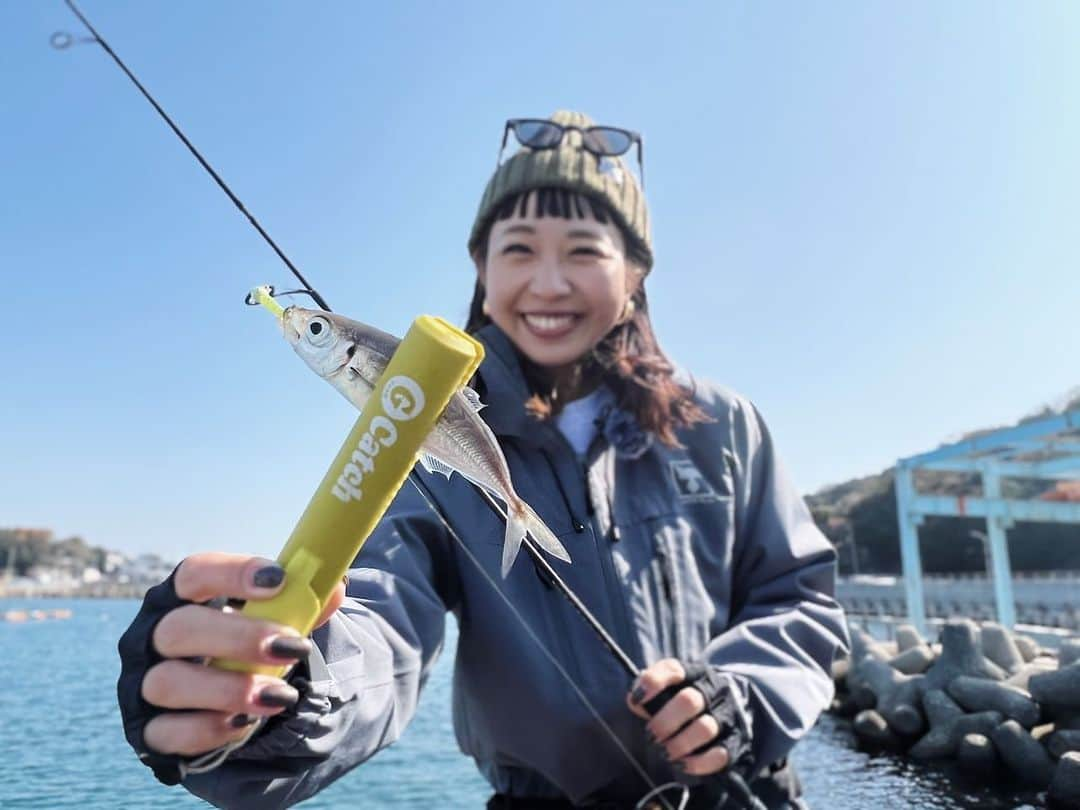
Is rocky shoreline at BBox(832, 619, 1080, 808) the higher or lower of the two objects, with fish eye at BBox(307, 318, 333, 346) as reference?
lower

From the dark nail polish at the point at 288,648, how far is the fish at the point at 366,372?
0.30m

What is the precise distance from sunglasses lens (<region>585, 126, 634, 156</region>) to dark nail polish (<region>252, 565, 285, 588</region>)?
2.47 metres

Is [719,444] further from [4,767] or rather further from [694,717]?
[4,767]

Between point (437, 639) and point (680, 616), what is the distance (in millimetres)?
817

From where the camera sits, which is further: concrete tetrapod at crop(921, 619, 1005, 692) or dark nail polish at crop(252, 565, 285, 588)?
concrete tetrapod at crop(921, 619, 1005, 692)

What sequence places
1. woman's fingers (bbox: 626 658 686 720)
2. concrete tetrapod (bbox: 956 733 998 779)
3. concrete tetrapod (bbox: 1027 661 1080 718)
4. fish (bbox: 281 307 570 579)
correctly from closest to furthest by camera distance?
fish (bbox: 281 307 570 579), woman's fingers (bbox: 626 658 686 720), concrete tetrapod (bbox: 956 733 998 779), concrete tetrapod (bbox: 1027 661 1080 718)

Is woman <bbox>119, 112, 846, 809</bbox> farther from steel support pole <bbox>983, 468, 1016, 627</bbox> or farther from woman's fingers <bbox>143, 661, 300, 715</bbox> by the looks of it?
steel support pole <bbox>983, 468, 1016, 627</bbox>

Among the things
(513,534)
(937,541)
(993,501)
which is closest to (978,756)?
(513,534)

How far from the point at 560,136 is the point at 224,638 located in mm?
2573

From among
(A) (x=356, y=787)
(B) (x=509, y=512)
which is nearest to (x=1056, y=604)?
(A) (x=356, y=787)

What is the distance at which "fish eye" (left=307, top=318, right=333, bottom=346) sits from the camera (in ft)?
3.66

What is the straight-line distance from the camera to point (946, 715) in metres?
8.02

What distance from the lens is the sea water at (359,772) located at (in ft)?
9.75

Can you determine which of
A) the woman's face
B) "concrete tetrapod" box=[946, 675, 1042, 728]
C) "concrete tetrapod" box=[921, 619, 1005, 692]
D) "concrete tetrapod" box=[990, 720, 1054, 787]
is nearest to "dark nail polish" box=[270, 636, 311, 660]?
the woman's face
